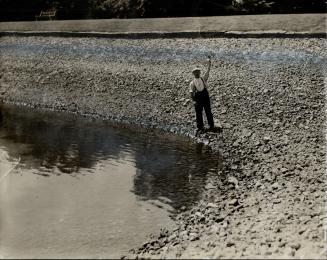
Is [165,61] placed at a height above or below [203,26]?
below

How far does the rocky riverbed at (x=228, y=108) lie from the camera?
7695 millimetres

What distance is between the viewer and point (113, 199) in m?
9.84

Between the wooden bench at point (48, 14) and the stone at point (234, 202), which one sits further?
the wooden bench at point (48, 14)

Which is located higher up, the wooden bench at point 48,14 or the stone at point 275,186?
the wooden bench at point 48,14

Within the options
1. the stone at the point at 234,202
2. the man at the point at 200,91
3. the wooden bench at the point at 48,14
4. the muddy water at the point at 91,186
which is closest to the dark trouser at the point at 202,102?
the man at the point at 200,91

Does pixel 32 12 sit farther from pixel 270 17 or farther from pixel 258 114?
pixel 258 114

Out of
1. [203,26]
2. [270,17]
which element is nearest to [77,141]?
[203,26]

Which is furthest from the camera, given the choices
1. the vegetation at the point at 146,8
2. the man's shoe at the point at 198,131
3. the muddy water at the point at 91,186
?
the vegetation at the point at 146,8

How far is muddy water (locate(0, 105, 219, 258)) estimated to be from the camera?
824 cm

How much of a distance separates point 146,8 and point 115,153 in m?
14.7

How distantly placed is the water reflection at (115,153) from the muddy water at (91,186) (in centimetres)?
2

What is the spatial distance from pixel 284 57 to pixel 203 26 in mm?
5477

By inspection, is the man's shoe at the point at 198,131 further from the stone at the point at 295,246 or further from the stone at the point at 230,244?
the stone at the point at 295,246

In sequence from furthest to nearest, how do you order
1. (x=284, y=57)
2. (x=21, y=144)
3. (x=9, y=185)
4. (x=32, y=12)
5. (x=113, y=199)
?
(x=32, y=12) < (x=284, y=57) < (x=21, y=144) < (x=9, y=185) < (x=113, y=199)
